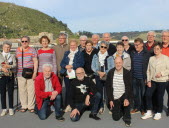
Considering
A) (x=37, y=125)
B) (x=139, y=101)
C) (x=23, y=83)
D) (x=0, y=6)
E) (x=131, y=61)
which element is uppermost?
(x=0, y=6)

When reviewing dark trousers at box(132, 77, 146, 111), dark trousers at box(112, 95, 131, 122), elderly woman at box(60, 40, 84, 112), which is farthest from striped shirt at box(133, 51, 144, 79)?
elderly woman at box(60, 40, 84, 112)

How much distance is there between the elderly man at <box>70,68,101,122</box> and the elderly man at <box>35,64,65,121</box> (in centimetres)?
37

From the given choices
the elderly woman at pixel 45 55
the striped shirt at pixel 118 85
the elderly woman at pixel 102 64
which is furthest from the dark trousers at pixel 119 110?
the elderly woman at pixel 45 55

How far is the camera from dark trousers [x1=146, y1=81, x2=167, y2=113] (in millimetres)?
4436

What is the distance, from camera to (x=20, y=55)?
192 inches

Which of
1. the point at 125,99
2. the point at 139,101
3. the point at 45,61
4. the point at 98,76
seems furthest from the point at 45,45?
the point at 139,101

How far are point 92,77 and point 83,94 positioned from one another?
546 millimetres

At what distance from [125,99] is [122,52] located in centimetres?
111

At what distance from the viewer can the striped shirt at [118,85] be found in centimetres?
445

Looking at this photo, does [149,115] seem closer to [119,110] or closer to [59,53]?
[119,110]

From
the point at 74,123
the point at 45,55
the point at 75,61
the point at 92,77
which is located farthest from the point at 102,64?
the point at 74,123

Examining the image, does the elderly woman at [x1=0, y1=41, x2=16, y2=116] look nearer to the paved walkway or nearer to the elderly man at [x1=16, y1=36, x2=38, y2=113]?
the elderly man at [x1=16, y1=36, x2=38, y2=113]

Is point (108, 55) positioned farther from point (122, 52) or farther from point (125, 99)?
point (125, 99)

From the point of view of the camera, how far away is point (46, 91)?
4.75 m
